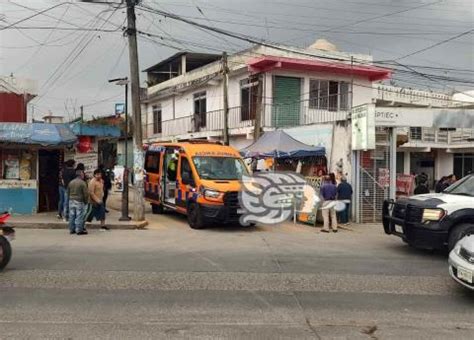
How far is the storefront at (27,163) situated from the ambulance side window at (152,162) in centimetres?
307

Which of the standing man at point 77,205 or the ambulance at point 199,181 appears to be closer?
the standing man at point 77,205

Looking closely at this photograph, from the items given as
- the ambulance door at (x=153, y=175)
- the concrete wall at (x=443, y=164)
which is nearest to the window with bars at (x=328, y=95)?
the ambulance door at (x=153, y=175)

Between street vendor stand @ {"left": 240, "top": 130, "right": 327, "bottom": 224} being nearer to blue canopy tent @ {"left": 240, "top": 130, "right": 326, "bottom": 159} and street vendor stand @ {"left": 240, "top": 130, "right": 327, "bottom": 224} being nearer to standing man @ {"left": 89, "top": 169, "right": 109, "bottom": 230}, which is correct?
blue canopy tent @ {"left": 240, "top": 130, "right": 326, "bottom": 159}

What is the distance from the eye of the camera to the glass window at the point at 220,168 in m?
15.9

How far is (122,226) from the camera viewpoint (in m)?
15.6

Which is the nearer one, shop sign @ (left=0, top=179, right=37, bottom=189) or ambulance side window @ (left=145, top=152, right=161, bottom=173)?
shop sign @ (left=0, top=179, right=37, bottom=189)

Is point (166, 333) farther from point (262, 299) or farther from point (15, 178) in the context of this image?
point (15, 178)

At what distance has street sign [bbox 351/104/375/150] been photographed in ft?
55.7

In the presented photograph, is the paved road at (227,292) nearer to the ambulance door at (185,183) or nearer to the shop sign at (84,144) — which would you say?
the ambulance door at (185,183)

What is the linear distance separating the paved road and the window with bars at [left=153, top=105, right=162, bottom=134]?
27.1m

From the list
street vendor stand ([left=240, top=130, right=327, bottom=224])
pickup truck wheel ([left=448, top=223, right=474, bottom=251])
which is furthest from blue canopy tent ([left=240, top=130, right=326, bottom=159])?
pickup truck wheel ([left=448, top=223, right=474, bottom=251])

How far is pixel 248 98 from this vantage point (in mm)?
28172

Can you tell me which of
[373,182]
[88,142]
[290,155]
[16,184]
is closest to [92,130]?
[88,142]

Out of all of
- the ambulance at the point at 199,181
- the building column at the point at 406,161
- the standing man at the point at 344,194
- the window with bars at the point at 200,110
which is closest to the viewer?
the ambulance at the point at 199,181
